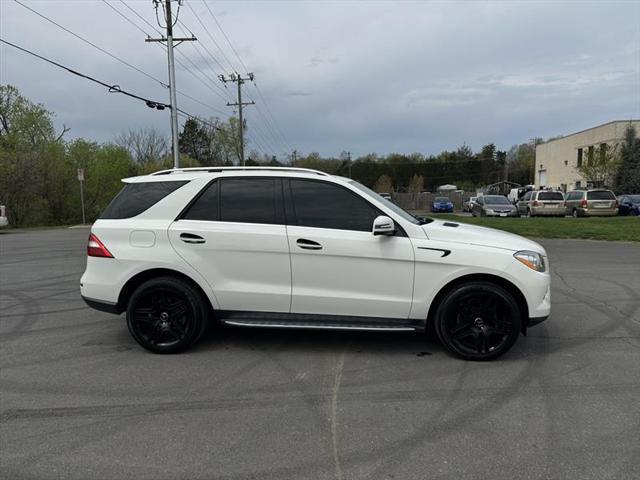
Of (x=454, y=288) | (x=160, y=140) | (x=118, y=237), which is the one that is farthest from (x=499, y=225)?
(x=160, y=140)

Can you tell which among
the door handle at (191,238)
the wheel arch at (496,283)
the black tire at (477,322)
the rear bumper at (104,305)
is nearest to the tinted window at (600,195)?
the wheel arch at (496,283)

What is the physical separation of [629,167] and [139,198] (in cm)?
4701

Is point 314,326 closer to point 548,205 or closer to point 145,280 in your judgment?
point 145,280

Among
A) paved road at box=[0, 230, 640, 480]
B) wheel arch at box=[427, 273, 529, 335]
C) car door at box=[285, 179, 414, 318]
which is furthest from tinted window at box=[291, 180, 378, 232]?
paved road at box=[0, 230, 640, 480]

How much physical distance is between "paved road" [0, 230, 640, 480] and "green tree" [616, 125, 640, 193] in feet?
137

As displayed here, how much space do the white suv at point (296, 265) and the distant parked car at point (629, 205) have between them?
1095 inches

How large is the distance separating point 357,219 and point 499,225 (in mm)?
15389

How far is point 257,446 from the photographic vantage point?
3086 millimetres

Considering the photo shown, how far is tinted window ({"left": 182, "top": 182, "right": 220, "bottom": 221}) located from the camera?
479cm

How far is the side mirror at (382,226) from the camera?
4.36 metres

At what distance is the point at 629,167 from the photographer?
1634 inches

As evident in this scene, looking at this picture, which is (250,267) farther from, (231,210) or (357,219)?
(357,219)

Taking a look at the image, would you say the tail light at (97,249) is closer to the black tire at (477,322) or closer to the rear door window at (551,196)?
the black tire at (477,322)

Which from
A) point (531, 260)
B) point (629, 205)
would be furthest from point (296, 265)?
point (629, 205)
